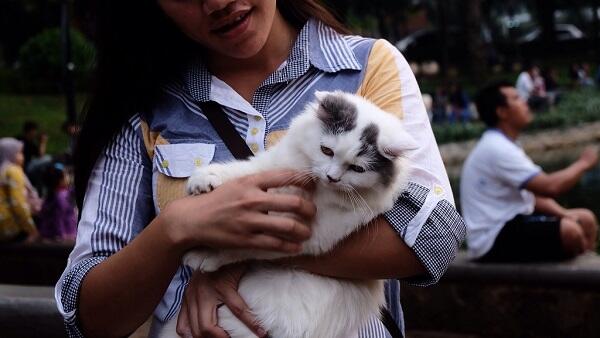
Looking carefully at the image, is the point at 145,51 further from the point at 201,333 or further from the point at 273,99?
the point at 201,333

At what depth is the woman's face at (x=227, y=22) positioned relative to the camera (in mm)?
1772

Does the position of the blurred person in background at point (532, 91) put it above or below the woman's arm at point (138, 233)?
below

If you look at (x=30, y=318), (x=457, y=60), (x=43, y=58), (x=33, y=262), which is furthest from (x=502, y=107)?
(x=457, y=60)

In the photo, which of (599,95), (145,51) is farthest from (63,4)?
(599,95)

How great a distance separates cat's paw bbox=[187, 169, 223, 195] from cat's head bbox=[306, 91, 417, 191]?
0.79 feet

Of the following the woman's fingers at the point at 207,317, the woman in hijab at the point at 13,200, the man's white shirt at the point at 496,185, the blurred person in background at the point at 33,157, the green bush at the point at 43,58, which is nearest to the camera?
the woman's fingers at the point at 207,317

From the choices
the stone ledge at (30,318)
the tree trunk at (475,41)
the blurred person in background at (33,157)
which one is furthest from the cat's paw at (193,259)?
the tree trunk at (475,41)

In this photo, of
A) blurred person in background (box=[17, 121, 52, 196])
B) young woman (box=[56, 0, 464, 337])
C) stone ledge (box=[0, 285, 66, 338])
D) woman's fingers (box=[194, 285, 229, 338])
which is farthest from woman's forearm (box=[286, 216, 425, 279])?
blurred person in background (box=[17, 121, 52, 196])

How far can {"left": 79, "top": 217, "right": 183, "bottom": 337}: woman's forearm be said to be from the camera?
1.64m

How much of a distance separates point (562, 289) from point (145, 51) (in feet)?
10.8

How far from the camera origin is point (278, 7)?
6.80 feet

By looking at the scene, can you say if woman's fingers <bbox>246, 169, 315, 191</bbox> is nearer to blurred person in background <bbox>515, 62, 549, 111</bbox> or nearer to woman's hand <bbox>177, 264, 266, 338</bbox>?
woman's hand <bbox>177, 264, 266, 338</bbox>

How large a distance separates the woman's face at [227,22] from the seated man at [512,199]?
11.2ft

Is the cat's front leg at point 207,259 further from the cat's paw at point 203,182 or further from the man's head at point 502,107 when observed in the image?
the man's head at point 502,107
